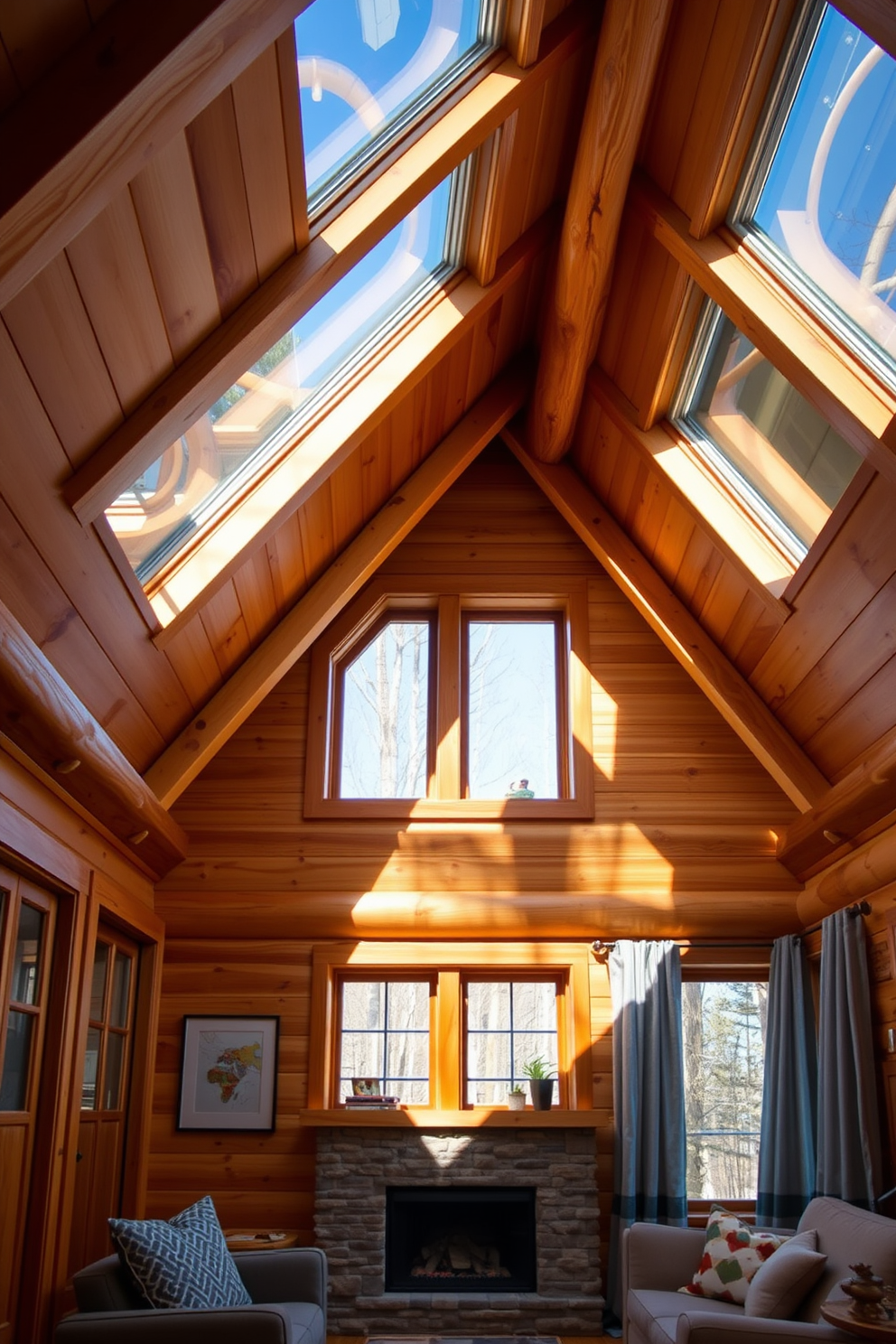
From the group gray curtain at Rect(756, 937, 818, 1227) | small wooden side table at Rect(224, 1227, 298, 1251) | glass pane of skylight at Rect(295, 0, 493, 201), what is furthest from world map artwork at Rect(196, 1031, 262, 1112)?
glass pane of skylight at Rect(295, 0, 493, 201)

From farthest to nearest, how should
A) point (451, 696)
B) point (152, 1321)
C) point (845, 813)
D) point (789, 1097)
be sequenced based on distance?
point (451, 696), point (789, 1097), point (845, 813), point (152, 1321)

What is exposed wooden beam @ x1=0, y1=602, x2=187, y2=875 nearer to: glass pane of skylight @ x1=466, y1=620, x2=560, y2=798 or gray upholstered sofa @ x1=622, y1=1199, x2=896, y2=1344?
glass pane of skylight @ x1=466, y1=620, x2=560, y2=798

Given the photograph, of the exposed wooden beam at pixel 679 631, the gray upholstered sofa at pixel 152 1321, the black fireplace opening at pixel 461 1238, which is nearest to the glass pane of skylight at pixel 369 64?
the exposed wooden beam at pixel 679 631

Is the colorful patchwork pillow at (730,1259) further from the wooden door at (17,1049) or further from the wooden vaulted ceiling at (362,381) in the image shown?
the wooden door at (17,1049)

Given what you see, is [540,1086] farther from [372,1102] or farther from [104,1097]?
[104,1097]

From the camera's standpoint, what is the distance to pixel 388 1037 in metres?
5.95

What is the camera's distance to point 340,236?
371 cm

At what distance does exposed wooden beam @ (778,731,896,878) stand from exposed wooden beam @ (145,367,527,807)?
A: 2.46 meters

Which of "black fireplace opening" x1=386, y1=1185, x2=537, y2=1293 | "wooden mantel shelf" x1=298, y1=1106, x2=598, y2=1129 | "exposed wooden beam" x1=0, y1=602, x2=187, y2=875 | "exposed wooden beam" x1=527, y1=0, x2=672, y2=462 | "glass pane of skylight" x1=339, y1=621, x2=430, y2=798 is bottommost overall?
"black fireplace opening" x1=386, y1=1185, x2=537, y2=1293

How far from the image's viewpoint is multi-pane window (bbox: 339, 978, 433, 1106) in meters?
5.87

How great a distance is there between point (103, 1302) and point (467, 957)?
262cm

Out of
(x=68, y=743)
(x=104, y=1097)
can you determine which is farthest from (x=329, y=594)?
(x=104, y=1097)

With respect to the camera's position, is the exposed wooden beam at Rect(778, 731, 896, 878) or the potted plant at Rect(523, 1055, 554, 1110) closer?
the exposed wooden beam at Rect(778, 731, 896, 878)

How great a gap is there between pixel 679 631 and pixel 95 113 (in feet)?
13.6
